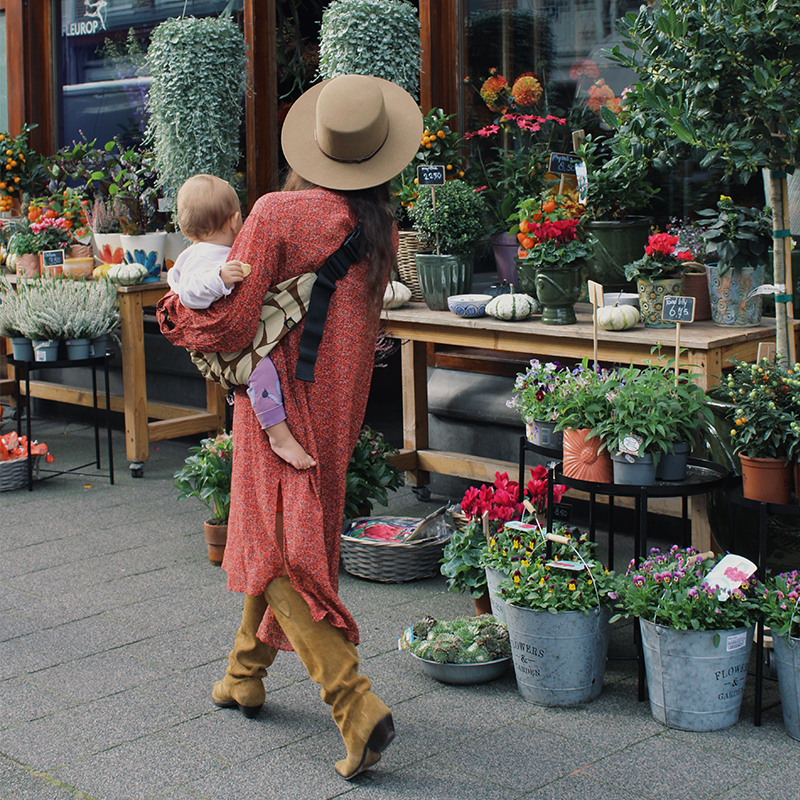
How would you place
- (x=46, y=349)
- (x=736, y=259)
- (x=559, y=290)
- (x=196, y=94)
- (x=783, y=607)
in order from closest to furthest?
(x=783, y=607) < (x=736, y=259) < (x=559, y=290) < (x=46, y=349) < (x=196, y=94)

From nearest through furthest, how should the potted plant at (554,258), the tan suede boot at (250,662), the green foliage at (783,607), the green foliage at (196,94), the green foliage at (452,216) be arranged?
the green foliage at (783,607) < the tan suede boot at (250,662) < the potted plant at (554,258) < the green foliage at (452,216) < the green foliage at (196,94)

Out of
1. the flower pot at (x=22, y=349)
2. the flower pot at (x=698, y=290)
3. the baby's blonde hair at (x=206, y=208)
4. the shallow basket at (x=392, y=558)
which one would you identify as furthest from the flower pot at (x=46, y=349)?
the flower pot at (x=698, y=290)

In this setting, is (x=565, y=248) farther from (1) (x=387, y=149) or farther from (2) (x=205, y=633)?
(2) (x=205, y=633)

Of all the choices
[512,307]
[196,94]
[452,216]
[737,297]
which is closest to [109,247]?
[196,94]

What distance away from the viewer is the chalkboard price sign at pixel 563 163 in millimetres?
4266

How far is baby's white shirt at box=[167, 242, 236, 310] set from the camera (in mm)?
2586

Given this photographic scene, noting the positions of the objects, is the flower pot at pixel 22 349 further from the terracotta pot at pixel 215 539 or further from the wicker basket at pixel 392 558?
the wicker basket at pixel 392 558

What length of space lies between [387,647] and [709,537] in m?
1.16

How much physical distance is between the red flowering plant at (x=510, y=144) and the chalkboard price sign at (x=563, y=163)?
0.57m

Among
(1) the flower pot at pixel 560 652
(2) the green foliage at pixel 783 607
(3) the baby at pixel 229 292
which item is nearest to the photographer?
(3) the baby at pixel 229 292

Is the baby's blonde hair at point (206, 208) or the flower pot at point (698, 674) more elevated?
the baby's blonde hair at point (206, 208)

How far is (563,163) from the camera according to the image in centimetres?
429

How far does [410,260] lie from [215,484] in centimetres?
132

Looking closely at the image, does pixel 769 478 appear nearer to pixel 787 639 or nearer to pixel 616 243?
pixel 787 639
